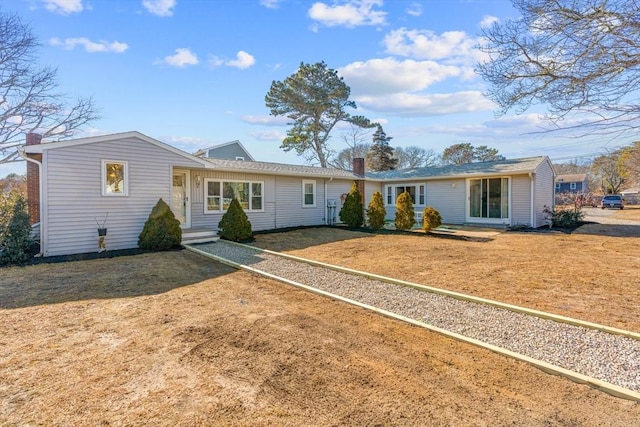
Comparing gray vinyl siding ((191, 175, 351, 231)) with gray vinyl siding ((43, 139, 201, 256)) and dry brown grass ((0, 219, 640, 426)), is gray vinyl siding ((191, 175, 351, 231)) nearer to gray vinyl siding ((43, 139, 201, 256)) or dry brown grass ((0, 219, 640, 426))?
gray vinyl siding ((43, 139, 201, 256))

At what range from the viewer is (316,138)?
1089 inches

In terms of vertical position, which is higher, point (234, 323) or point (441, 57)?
point (441, 57)

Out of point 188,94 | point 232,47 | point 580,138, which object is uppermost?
point 232,47

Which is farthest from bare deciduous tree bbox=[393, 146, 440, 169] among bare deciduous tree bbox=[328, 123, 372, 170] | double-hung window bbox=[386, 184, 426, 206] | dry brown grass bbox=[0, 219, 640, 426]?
dry brown grass bbox=[0, 219, 640, 426]

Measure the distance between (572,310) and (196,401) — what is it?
4.72m

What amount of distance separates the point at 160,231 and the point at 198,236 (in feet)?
4.82

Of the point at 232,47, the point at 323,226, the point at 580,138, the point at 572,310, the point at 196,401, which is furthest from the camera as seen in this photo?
the point at 323,226

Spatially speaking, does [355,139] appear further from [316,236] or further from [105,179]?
[105,179]

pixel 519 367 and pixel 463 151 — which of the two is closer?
pixel 519 367

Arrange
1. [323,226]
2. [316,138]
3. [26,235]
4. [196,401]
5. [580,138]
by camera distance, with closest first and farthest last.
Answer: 1. [196,401]
2. [580,138]
3. [26,235]
4. [323,226]
5. [316,138]

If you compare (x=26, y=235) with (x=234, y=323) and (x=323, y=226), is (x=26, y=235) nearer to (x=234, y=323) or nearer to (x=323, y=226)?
(x=234, y=323)

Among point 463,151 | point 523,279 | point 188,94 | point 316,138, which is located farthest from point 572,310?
point 463,151

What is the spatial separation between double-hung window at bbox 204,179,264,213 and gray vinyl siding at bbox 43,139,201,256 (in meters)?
2.00

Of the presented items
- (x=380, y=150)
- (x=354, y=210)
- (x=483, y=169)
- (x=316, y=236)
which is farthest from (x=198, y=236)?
(x=380, y=150)
